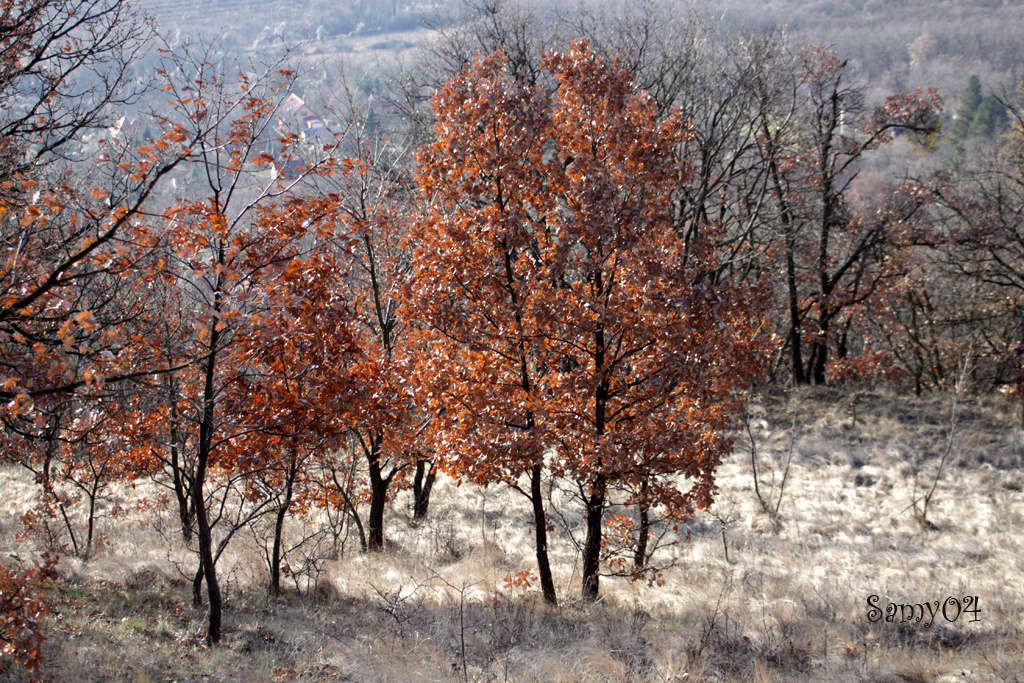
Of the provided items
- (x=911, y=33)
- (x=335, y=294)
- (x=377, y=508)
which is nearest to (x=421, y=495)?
(x=377, y=508)

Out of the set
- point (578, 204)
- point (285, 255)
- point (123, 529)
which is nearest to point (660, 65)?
point (578, 204)

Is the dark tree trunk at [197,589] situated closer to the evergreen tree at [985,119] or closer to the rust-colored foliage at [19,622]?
the rust-colored foliage at [19,622]

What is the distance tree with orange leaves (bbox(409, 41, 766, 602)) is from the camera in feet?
23.6

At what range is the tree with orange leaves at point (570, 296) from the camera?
23.6ft

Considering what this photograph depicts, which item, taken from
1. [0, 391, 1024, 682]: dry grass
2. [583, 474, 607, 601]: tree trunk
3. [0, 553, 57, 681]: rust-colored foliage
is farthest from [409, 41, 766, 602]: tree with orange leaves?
[0, 553, 57, 681]: rust-colored foliage

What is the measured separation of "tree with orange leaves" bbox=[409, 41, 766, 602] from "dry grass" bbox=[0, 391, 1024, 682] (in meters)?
1.85

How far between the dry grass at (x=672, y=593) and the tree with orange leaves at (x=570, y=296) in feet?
6.08

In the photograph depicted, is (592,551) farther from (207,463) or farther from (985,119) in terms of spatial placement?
(985,119)

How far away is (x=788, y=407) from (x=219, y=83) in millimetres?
16669

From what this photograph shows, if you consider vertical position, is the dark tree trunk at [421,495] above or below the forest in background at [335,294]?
below

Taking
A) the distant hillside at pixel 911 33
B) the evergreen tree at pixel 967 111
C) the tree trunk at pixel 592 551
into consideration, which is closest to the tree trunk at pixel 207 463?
the tree trunk at pixel 592 551

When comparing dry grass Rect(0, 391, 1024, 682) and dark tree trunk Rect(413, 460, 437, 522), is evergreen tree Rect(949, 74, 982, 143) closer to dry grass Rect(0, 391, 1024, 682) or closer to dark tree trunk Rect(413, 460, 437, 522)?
dry grass Rect(0, 391, 1024, 682)

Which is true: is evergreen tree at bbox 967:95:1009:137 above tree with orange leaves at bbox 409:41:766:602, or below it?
above

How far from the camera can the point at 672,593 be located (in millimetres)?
9789
